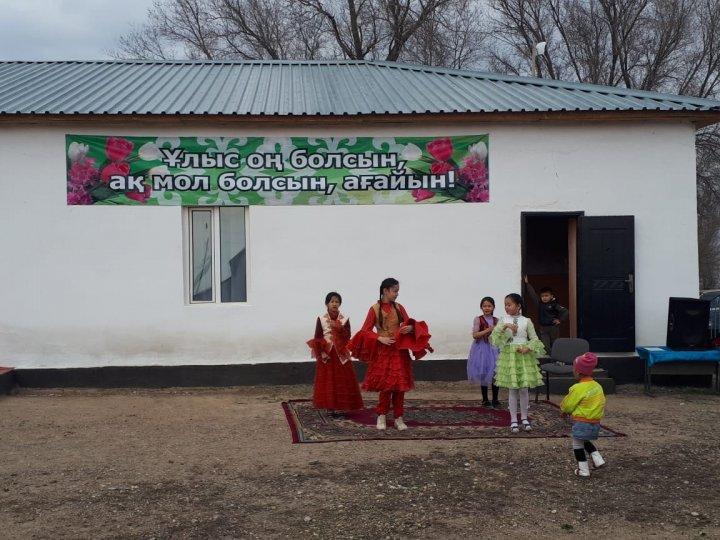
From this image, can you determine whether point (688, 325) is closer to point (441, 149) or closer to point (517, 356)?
point (517, 356)

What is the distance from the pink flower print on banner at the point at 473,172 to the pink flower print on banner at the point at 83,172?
197 inches

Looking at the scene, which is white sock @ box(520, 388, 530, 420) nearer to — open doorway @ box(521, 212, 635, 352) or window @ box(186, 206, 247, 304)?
open doorway @ box(521, 212, 635, 352)

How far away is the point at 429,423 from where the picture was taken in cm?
860

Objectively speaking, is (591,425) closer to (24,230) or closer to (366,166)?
(366,166)

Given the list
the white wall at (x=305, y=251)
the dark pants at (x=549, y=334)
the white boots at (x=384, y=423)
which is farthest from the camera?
the dark pants at (x=549, y=334)

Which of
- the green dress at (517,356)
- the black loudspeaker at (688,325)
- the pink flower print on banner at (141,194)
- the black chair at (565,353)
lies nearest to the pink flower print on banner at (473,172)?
the black chair at (565,353)

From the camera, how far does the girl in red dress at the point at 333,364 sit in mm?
8836

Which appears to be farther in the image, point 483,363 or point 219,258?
point 219,258

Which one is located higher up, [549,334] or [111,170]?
[111,170]

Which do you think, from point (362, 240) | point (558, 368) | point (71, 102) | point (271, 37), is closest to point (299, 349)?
point (362, 240)

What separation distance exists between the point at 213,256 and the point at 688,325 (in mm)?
6498

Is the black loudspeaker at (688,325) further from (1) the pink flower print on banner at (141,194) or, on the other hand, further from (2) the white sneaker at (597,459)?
(1) the pink flower print on banner at (141,194)

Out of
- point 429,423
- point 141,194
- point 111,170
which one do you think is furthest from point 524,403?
point 111,170

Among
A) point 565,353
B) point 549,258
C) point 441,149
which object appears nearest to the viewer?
point 565,353
